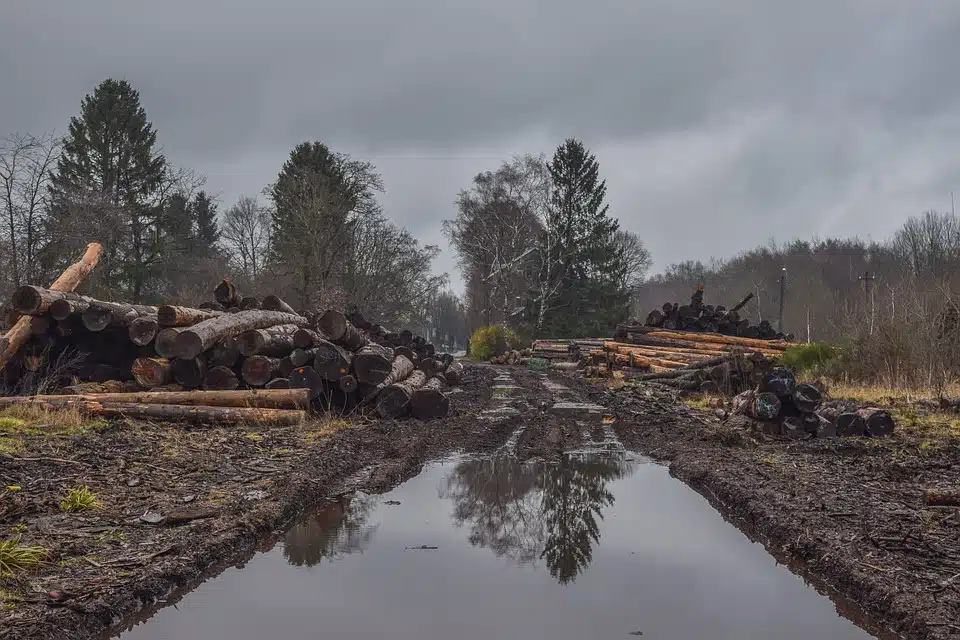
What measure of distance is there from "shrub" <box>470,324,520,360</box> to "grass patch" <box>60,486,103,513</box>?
33546 millimetres

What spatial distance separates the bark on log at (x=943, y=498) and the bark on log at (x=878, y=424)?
4388mm

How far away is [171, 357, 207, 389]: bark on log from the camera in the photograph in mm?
12078

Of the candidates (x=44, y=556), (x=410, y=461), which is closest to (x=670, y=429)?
(x=410, y=461)

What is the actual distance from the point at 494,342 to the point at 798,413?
2888 centimetres

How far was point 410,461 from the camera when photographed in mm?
9352

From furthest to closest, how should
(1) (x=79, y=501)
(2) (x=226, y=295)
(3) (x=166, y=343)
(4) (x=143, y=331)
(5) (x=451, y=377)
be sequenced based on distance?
(5) (x=451, y=377) < (2) (x=226, y=295) < (4) (x=143, y=331) < (3) (x=166, y=343) < (1) (x=79, y=501)

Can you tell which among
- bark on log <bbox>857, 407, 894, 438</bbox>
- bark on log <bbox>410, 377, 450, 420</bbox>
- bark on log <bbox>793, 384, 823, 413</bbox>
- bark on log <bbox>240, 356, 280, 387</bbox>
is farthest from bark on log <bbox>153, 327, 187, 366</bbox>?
bark on log <bbox>857, 407, 894, 438</bbox>

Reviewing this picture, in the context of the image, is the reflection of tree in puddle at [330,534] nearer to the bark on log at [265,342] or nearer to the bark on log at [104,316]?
the bark on log at [265,342]

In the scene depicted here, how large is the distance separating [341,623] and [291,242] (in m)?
30.0

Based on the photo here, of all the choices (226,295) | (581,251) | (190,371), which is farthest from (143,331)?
(581,251)

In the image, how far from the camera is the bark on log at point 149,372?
469 inches

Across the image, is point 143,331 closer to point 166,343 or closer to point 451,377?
point 166,343

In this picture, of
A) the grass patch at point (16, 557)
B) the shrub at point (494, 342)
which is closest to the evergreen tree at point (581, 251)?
the shrub at point (494, 342)

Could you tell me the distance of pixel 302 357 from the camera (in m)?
12.5
